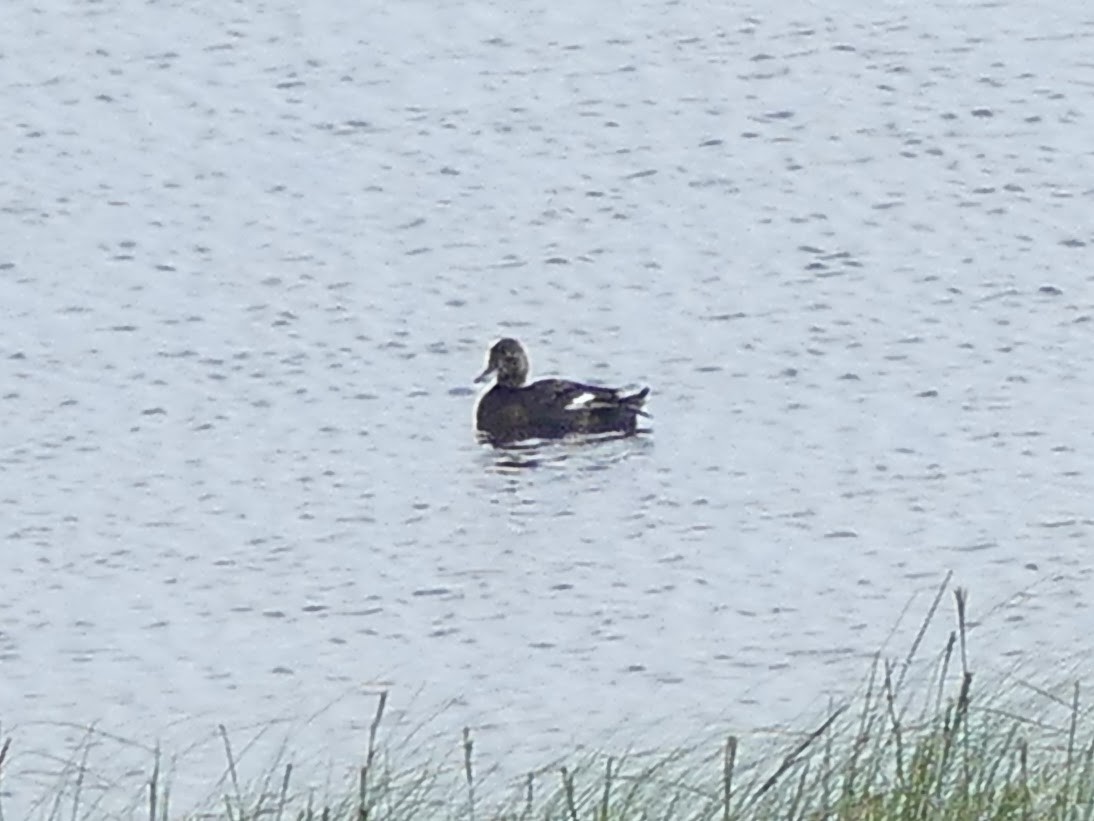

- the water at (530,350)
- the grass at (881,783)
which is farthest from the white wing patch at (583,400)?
the grass at (881,783)

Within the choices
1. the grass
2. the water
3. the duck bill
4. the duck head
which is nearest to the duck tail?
the water

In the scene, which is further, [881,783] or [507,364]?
[507,364]

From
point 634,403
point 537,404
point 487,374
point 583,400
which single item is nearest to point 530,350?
point 487,374

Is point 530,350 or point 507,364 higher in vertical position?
point 507,364

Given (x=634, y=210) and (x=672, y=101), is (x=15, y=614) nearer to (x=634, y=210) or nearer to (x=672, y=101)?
(x=634, y=210)

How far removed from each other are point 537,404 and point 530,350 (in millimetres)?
1339

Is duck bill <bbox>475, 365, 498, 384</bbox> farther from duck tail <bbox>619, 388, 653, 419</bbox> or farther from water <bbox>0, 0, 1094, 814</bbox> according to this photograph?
duck tail <bbox>619, 388, 653, 419</bbox>

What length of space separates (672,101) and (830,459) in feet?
24.2

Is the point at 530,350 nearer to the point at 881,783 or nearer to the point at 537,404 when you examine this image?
the point at 537,404

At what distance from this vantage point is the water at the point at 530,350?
11.4m

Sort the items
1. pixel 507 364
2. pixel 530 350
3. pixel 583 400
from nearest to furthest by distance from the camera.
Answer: pixel 583 400 → pixel 507 364 → pixel 530 350

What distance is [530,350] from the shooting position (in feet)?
55.1

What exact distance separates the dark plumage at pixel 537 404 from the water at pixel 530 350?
0.16 metres

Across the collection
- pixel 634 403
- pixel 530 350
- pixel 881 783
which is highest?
A: pixel 881 783
